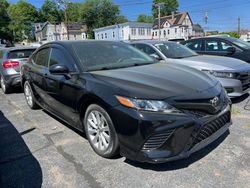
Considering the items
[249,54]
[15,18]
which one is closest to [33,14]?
[15,18]

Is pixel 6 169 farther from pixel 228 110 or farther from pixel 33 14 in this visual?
pixel 33 14

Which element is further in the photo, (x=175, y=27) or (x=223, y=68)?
(x=175, y=27)

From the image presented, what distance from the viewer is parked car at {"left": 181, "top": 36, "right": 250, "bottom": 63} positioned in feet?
25.1

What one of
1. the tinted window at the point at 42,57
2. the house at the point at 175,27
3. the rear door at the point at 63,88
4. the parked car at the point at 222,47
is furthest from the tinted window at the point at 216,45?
the house at the point at 175,27

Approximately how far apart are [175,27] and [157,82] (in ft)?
188

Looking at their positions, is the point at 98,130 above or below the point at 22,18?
below

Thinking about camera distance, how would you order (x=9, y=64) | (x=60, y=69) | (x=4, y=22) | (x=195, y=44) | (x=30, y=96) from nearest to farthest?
1. (x=60, y=69)
2. (x=30, y=96)
3. (x=9, y=64)
4. (x=195, y=44)
5. (x=4, y=22)

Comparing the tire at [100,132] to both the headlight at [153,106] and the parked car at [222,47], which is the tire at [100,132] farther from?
the parked car at [222,47]

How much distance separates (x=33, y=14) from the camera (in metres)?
85.0

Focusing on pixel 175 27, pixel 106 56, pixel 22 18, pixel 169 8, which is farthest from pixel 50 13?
pixel 106 56

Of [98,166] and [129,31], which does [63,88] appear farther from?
[129,31]

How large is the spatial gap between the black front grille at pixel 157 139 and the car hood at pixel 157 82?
15.1 inches

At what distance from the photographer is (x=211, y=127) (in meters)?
2.93

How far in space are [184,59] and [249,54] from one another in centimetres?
271
